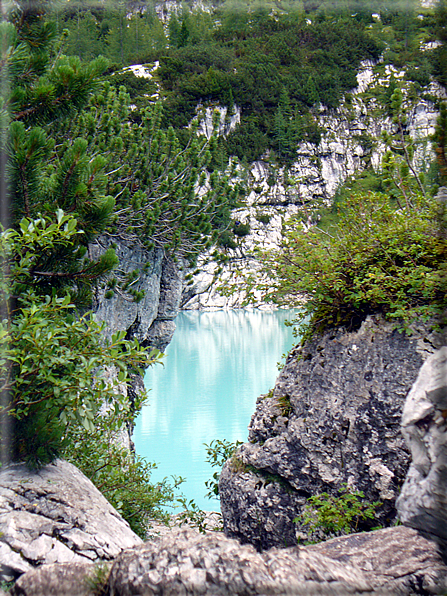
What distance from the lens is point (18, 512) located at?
2941 mm

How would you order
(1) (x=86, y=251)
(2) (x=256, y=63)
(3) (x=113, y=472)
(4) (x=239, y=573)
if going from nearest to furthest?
(4) (x=239, y=573)
(1) (x=86, y=251)
(3) (x=113, y=472)
(2) (x=256, y=63)

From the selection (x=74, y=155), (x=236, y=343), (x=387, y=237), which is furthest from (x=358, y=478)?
(x=236, y=343)

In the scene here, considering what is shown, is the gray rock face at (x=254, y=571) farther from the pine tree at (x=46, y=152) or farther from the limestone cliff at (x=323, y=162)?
the limestone cliff at (x=323, y=162)

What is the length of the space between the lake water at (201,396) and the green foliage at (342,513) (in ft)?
6.72

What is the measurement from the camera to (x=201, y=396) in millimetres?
18812

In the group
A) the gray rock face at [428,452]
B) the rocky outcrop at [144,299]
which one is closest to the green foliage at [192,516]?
the rocky outcrop at [144,299]

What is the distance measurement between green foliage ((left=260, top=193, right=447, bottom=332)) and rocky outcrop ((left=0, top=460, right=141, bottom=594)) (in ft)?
7.92

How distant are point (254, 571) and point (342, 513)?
221cm

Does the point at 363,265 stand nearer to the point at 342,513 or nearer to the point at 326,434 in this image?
the point at 326,434

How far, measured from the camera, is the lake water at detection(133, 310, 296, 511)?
11.9 metres

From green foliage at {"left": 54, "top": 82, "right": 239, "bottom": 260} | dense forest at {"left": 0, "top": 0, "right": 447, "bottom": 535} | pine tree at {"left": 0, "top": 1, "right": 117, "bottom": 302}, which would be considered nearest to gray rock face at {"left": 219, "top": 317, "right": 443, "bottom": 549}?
dense forest at {"left": 0, "top": 0, "right": 447, "bottom": 535}

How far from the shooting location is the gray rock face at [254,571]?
5.17 ft

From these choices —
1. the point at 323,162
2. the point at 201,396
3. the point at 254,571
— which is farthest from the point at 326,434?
the point at 323,162

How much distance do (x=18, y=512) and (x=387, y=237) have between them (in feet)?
11.5
